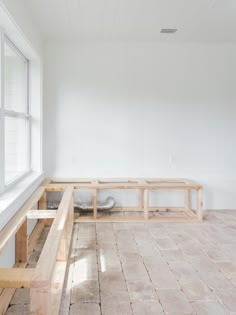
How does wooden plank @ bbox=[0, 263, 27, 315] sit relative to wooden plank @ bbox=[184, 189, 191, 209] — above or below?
below

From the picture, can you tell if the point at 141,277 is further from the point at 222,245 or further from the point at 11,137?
the point at 11,137

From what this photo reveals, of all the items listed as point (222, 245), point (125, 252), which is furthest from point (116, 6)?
point (222, 245)

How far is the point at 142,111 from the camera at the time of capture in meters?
5.07

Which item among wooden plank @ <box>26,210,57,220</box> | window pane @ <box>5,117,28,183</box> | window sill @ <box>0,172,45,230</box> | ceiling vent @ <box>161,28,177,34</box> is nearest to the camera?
window sill @ <box>0,172,45,230</box>

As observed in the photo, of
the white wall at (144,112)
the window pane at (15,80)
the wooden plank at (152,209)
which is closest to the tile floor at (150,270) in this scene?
the wooden plank at (152,209)

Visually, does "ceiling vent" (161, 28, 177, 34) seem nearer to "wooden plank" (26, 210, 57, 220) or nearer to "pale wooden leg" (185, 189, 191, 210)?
"pale wooden leg" (185, 189, 191, 210)

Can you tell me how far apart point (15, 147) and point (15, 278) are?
98.6 inches

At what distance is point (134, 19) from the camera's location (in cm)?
393

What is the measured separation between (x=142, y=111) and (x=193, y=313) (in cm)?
330

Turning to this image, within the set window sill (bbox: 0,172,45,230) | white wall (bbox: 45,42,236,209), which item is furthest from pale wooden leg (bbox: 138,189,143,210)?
window sill (bbox: 0,172,45,230)

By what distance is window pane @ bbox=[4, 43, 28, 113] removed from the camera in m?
3.45

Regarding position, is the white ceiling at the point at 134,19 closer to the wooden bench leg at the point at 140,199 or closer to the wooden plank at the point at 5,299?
the wooden bench leg at the point at 140,199

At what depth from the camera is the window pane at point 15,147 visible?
139 inches

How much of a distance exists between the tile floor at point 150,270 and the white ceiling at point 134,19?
2565 mm
